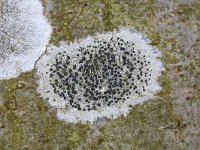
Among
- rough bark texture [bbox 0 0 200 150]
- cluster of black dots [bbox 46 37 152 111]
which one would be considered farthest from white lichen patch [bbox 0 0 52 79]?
cluster of black dots [bbox 46 37 152 111]

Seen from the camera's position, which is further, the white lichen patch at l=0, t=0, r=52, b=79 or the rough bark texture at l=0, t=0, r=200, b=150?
the white lichen patch at l=0, t=0, r=52, b=79

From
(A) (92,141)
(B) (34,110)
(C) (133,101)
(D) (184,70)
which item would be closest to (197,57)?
(D) (184,70)

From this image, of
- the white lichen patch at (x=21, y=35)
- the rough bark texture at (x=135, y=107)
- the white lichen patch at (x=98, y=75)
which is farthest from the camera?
the white lichen patch at (x=21, y=35)

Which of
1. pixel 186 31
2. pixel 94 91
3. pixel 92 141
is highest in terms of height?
pixel 186 31

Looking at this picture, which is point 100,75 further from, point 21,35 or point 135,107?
point 21,35

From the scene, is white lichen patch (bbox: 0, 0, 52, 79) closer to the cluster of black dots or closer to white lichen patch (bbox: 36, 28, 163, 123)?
white lichen patch (bbox: 36, 28, 163, 123)

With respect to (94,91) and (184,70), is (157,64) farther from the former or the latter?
(94,91)

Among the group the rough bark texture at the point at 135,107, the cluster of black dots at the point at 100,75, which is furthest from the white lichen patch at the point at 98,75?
the rough bark texture at the point at 135,107

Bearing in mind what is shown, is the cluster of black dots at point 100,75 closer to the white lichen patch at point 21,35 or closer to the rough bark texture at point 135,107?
the rough bark texture at point 135,107
